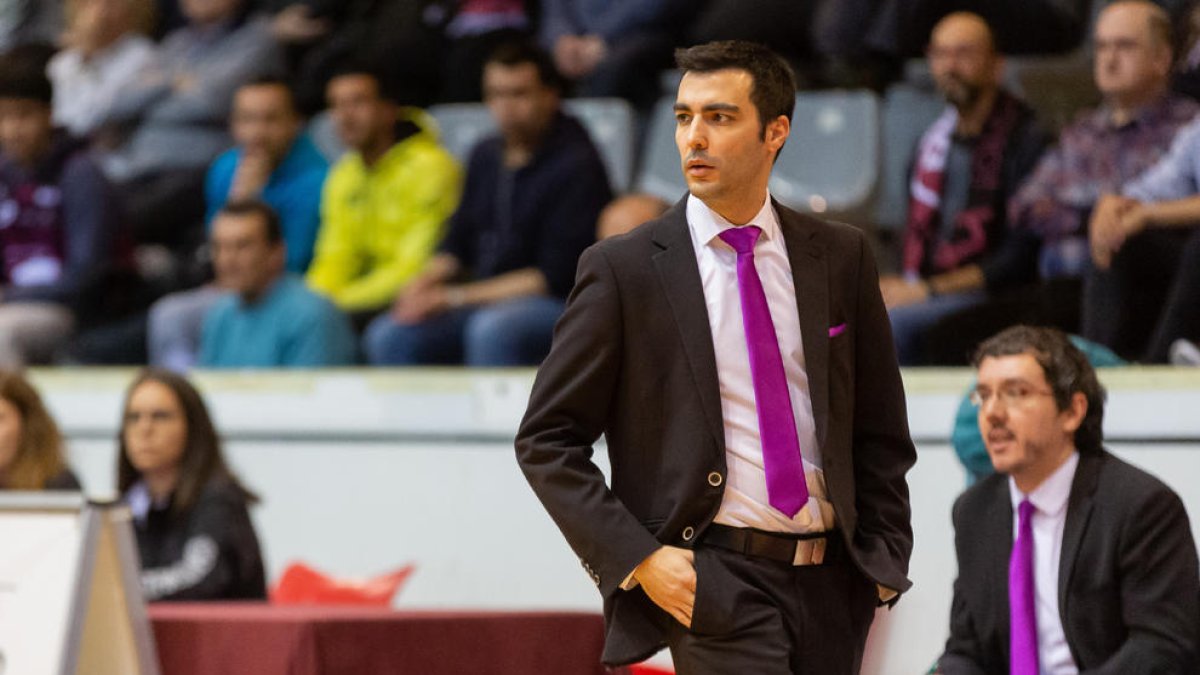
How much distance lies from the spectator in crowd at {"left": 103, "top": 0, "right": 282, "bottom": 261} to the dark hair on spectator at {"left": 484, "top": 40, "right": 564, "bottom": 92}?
1.61 metres

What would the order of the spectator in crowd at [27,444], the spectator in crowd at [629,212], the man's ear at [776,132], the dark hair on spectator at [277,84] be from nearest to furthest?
the man's ear at [776,132]
the spectator in crowd at [27,444]
the spectator in crowd at [629,212]
the dark hair on spectator at [277,84]

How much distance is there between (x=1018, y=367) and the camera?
155 inches

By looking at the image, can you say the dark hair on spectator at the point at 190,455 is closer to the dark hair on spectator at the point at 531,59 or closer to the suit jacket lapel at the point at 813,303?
the dark hair on spectator at the point at 531,59

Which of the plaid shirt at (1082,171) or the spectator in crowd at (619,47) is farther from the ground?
the spectator in crowd at (619,47)

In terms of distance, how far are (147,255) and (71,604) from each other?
4243 mm

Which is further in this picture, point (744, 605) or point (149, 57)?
point (149, 57)

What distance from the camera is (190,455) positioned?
17.7 ft

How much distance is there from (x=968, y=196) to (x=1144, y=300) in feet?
2.16

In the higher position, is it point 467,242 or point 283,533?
point 467,242

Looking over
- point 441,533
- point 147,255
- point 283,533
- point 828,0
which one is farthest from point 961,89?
point 147,255

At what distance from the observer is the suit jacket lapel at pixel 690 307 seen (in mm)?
2697

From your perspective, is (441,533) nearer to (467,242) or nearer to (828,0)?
(467,242)

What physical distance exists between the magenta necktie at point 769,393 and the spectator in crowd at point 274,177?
4602mm

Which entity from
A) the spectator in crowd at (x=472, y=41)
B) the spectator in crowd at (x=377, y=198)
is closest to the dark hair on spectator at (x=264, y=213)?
the spectator in crowd at (x=377, y=198)
